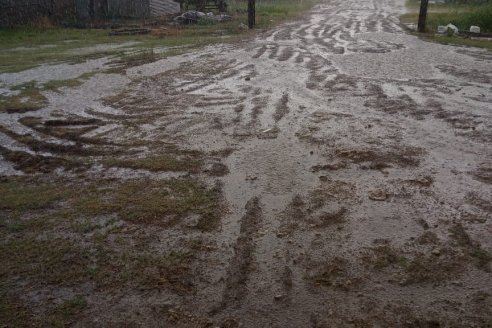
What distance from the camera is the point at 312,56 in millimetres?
12586

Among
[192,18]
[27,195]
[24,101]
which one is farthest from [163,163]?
[192,18]

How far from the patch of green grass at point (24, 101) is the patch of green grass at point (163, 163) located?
3419 mm

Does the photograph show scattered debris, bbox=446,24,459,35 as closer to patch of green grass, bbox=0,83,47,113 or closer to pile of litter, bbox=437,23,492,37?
pile of litter, bbox=437,23,492,37

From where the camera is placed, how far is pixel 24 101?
855cm

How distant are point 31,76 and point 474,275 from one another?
424 inches

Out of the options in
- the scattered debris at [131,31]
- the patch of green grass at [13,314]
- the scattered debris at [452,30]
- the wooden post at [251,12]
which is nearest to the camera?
the patch of green grass at [13,314]

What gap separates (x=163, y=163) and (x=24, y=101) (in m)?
4.59

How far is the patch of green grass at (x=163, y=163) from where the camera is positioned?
552 cm

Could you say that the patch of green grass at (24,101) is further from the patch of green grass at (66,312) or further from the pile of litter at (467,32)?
the pile of litter at (467,32)

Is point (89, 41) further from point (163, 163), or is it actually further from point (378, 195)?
point (378, 195)

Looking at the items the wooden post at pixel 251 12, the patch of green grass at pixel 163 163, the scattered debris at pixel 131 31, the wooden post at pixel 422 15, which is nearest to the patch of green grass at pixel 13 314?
the patch of green grass at pixel 163 163

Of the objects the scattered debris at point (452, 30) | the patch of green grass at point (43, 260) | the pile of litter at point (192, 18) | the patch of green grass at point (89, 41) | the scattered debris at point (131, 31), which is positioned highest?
the pile of litter at point (192, 18)

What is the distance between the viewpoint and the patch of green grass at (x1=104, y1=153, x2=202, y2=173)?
5516 millimetres

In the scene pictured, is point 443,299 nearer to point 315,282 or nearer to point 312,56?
point 315,282
